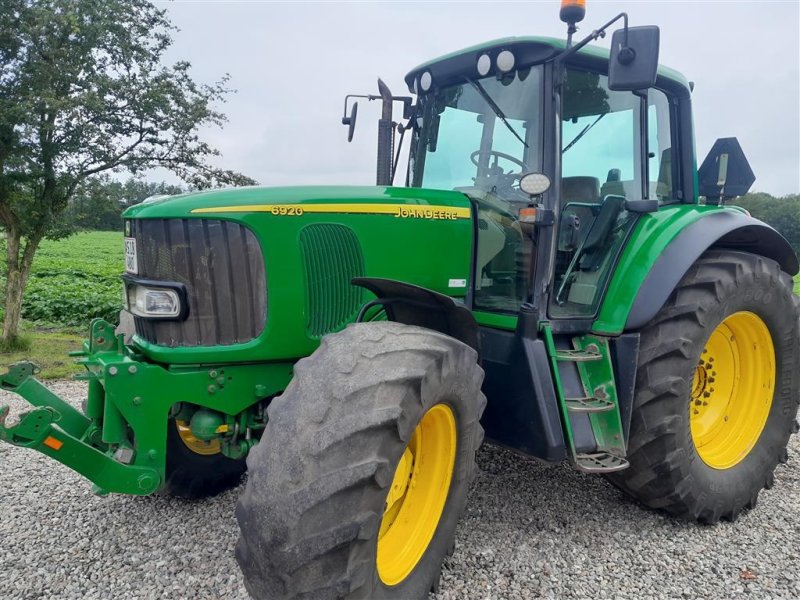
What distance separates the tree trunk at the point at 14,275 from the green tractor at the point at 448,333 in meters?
Result: 5.28

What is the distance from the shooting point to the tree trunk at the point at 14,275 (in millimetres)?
7605

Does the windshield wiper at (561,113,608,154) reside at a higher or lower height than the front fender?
higher

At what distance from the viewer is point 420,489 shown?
8.59 feet

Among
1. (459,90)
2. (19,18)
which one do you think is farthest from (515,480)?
(19,18)

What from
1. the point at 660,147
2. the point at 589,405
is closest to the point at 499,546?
the point at 589,405

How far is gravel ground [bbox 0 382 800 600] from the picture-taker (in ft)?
8.80

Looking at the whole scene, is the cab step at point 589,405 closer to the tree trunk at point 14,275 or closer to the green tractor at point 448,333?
the green tractor at point 448,333

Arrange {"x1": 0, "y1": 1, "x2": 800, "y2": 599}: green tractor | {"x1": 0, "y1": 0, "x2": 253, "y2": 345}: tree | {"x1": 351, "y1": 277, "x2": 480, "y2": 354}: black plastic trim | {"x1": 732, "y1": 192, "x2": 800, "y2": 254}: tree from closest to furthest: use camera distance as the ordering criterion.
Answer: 1. {"x1": 0, "y1": 1, "x2": 800, "y2": 599}: green tractor
2. {"x1": 351, "y1": 277, "x2": 480, "y2": 354}: black plastic trim
3. {"x1": 0, "y1": 0, "x2": 253, "y2": 345}: tree
4. {"x1": 732, "y1": 192, "x2": 800, "y2": 254}: tree

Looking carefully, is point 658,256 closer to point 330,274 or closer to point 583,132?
point 583,132

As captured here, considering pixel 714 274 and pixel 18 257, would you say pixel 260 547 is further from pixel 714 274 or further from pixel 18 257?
pixel 18 257

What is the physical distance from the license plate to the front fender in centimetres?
221

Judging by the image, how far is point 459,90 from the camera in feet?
11.1

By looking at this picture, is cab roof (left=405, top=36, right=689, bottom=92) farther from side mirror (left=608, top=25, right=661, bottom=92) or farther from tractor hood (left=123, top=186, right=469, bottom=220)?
tractor hood (left=123, top=186, right=469, bottom=220)

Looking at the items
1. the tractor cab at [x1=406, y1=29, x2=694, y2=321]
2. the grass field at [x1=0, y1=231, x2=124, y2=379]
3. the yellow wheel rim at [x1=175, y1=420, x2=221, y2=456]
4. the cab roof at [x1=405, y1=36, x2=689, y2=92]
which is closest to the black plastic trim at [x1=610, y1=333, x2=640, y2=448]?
the tractor cab at [x1=406, y1=29, x2=694, y2=321]
